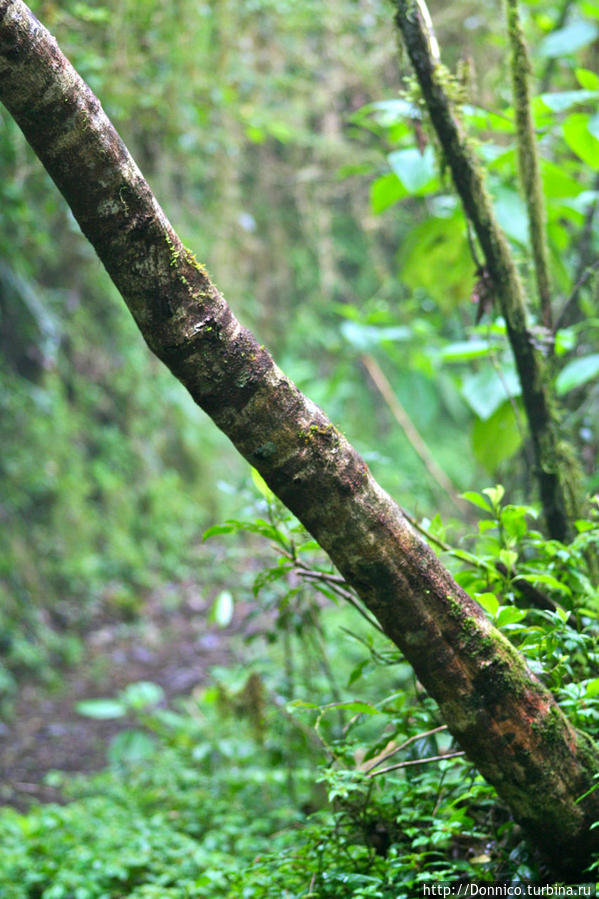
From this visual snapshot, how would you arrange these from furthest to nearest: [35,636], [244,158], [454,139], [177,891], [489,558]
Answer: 1. [244,158]
2. [35,636]
3. [177,891]
4. [454,139]
5. [489,558]

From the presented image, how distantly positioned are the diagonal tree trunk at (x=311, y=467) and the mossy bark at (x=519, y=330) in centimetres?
65

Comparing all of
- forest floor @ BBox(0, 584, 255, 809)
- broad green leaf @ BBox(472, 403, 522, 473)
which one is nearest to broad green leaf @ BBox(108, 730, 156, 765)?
forest floor @ BBox(0, 584, 255, 809)

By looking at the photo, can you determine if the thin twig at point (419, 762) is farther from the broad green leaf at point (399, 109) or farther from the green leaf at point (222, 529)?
the broad green leaf at point (399, 109)

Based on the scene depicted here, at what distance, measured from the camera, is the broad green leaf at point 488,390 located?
2.12 meters

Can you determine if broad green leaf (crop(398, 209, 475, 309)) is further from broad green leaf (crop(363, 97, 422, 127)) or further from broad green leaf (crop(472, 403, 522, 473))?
broad green leaf (crop(472, 403, 522, 473))

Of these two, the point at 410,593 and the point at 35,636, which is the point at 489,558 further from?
the point at 35,636

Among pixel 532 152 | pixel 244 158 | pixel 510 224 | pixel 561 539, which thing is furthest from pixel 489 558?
pixel 244 158

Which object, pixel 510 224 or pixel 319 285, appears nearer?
pixel 510 224

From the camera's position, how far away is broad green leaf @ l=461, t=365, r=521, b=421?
212cm

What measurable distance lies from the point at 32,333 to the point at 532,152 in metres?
4.11

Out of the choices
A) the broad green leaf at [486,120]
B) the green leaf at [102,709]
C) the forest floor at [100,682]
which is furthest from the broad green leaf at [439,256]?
the green leaf at [102,709]

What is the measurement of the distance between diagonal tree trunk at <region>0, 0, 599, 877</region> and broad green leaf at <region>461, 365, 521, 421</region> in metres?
1.00

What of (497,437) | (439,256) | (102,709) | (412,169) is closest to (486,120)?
(412,169)

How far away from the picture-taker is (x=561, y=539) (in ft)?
5.79
